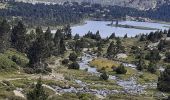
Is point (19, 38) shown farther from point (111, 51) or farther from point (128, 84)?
point (128, 84)

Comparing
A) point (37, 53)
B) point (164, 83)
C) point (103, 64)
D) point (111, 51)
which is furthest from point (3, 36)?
point (164, 83)

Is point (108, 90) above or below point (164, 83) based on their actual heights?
above

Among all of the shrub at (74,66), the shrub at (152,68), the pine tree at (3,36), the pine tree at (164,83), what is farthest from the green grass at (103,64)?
the pine tree at (3,36)

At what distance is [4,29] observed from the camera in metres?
167

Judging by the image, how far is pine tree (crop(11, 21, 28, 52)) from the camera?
180 m

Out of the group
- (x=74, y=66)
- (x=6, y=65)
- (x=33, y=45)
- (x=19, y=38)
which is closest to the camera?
(x=6, y=65)

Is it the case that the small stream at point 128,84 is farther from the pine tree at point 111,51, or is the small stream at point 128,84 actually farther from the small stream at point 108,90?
the pine tree at point 111,51

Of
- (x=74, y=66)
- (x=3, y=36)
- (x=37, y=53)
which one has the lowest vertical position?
(x=74, y=66)

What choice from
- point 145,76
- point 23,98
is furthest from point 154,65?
point 23,98

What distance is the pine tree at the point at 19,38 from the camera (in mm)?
180375

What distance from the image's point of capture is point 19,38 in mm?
180500

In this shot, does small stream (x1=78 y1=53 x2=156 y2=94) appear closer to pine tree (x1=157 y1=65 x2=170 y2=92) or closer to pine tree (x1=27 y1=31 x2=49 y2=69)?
pine tree (x1=157 y1=65 x2=170 y2=92)

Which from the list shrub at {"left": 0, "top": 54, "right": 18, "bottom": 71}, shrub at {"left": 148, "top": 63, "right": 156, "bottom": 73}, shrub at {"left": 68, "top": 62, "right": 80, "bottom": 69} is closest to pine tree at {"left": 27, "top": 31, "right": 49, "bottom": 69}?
shrub at {"left": 68, "top": 62, "right": 80, "bottom": 69}

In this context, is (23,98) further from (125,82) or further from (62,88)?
(125,82)
